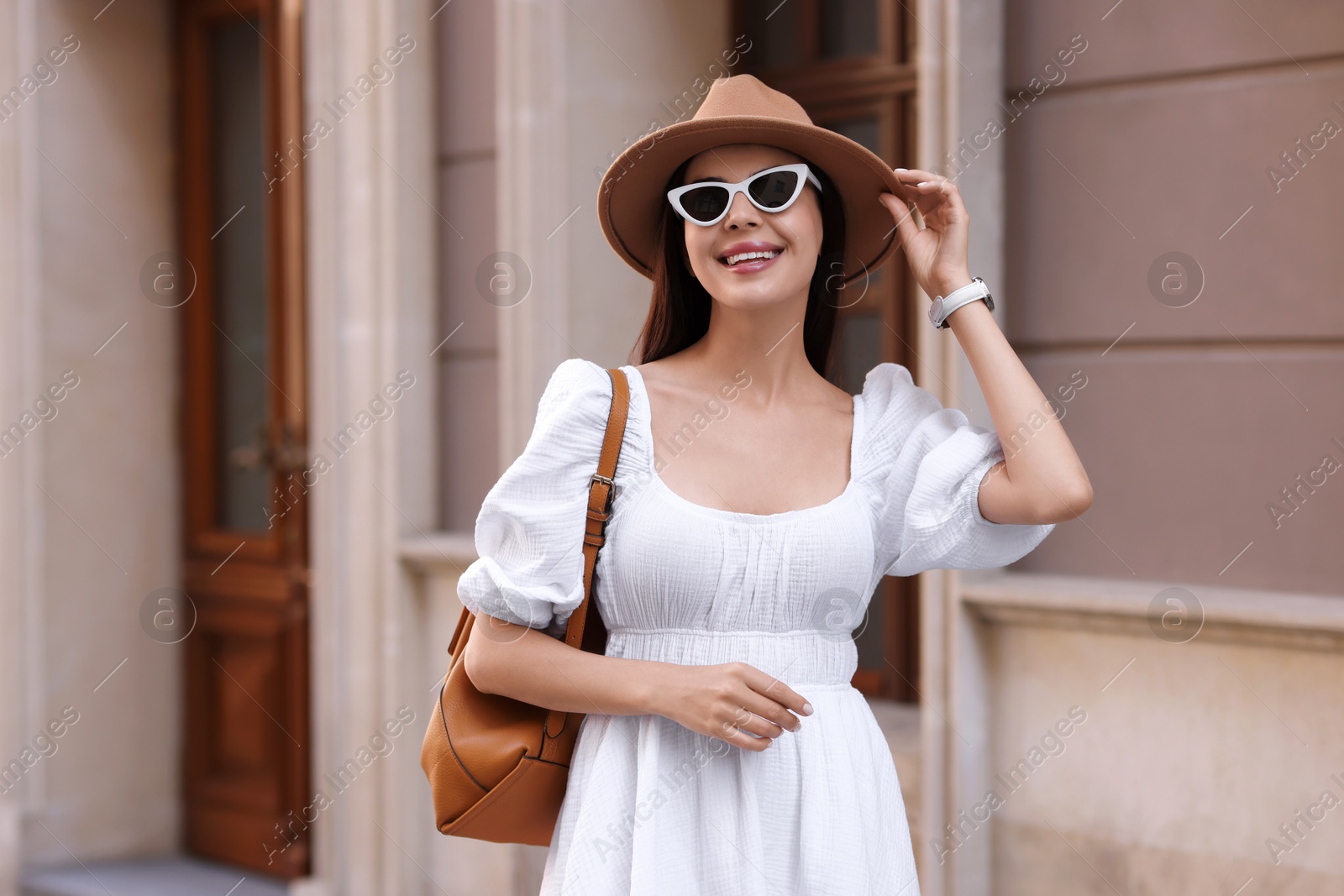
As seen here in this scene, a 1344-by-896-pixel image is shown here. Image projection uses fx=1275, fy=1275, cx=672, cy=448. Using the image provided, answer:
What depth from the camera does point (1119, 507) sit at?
10.1 ft

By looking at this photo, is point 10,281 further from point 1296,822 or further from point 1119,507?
point 1296,822

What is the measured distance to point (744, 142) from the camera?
183cm

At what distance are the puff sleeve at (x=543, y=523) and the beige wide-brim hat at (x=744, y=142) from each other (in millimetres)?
360

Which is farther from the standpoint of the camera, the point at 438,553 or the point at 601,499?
the point at 438,553

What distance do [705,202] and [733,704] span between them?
697mm

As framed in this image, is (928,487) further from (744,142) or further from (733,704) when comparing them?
Result: (744,142)

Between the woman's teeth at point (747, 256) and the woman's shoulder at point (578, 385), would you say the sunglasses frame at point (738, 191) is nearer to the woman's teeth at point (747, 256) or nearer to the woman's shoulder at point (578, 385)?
the woman's teeth at point (747, 256)

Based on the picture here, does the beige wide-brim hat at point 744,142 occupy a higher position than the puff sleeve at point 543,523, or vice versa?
the beige wide-brim hat at point 744,142

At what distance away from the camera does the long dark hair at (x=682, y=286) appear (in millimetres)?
1971

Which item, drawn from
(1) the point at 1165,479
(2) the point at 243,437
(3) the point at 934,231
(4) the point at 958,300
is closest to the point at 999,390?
(4) the point at 958,300

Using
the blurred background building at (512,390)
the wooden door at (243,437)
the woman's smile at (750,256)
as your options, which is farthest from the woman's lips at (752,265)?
the wooden door at (243,437)

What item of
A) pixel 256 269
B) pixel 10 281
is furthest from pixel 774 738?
pixel 10 281

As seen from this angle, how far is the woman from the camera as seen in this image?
5.58 ft

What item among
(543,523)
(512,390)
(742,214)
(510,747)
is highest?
(512,390)
